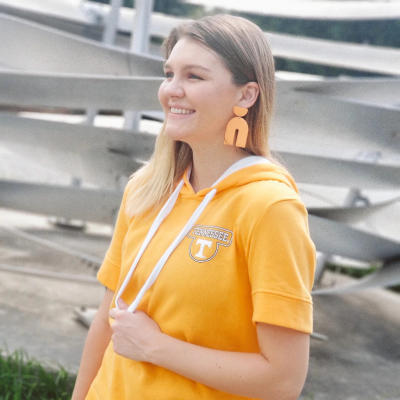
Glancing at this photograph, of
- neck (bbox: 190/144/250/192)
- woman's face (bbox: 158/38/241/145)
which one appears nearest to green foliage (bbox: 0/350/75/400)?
neck (bbox: 190/144/250/192)

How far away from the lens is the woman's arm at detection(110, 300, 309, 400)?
1.30 metres

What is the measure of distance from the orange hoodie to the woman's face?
12 centimetres

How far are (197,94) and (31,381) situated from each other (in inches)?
91.7

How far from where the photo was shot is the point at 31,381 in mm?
3291

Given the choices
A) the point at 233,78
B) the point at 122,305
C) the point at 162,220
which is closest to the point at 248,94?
the point at 233,78

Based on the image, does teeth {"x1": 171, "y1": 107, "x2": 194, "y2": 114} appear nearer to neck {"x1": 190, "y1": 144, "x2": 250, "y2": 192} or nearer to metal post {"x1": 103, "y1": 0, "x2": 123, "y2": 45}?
neck {"x1": 190, "y1": 144, "x2": 250, "y2": 192}

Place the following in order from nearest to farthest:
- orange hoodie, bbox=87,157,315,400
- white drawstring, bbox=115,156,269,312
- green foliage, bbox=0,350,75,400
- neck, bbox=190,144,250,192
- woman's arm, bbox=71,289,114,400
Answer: orange hoodie, bbox=87,157,315,400, white drawstring, bbox=115,156,269,312, neck, bbox=190,144,250,192, woman's arm, bbox=71,289,114,400, green foliage, bbox=0,350,75,400

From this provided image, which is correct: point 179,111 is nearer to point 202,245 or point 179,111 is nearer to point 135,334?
point 202,245

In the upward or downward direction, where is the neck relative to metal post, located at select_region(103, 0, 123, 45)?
upward

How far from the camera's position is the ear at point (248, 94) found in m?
1.46

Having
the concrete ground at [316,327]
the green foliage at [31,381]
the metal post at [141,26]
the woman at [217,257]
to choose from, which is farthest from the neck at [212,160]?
the metal post at [141,26]

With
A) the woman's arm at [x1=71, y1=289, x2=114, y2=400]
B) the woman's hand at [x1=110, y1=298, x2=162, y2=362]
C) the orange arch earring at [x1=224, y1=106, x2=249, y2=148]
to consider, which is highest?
the orange arch earring at [x1=224, y1=106, x2=249, y2=148]

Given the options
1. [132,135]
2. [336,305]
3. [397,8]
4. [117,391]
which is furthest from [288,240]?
[397,8]

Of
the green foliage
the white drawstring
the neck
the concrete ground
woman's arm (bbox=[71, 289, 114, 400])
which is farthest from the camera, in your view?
the concrete ground
